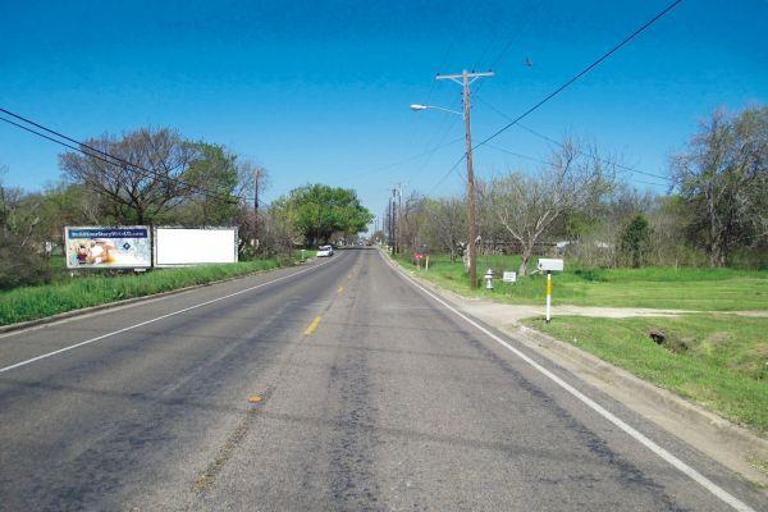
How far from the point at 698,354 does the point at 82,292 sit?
1653 cm

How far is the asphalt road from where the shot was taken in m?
4.27

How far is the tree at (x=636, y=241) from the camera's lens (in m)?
40.4

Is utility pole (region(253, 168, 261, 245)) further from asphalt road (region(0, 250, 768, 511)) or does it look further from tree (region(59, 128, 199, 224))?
asphalt road (region(0, 250, 768, 511))

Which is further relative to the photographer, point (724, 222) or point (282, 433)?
point (724, 222)

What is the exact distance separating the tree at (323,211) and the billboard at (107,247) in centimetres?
8297

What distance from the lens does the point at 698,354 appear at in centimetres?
1239

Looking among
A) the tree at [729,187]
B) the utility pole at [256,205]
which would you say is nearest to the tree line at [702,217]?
the tree at [729,187]

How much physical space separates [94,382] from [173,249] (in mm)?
35479

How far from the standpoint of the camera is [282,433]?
5.62m

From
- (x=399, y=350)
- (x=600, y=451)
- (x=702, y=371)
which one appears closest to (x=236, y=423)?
(x=600, y=451)

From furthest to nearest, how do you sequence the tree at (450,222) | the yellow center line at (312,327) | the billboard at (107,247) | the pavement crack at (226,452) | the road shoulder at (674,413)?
the tree at (450,222), the billboard at (107,247), the yellow center line at (312,327), the road shoulder at (674,413), the pavement crack at (226,452)

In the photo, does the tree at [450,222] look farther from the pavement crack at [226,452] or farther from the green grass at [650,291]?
the pavement crack at [226,452]

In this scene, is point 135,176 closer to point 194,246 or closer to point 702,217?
point 194,246

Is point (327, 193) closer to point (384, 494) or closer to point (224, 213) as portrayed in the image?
point (224, 213)
